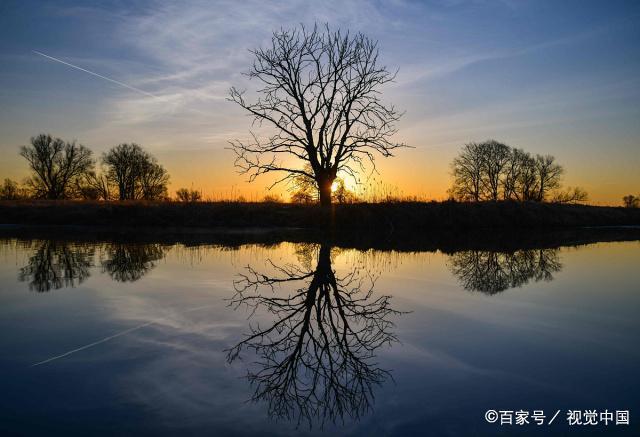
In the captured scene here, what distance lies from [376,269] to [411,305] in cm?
327

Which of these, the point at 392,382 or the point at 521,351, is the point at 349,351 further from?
the point at 521,351

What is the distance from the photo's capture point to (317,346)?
4676mm

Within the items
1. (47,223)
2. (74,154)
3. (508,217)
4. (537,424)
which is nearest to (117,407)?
(537,424)

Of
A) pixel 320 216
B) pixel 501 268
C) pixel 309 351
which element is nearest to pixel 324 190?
pixel 320 216

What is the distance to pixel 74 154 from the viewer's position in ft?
213

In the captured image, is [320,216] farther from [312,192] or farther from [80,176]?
[80,176]

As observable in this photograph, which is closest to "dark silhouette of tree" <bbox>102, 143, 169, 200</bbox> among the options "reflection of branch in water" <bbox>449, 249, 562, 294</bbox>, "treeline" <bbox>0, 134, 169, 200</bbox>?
"treeline" <bbox>0, 134, 169, 200</bbox>

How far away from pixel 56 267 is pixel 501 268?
9395mm

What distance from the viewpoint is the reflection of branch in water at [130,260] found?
883 cm

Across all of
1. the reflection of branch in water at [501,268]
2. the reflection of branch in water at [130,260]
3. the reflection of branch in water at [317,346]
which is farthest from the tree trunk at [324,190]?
the reflection of branch in water at [317,346]

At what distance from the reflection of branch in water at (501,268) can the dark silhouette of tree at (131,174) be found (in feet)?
186

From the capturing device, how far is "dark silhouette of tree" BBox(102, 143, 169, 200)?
62781mm

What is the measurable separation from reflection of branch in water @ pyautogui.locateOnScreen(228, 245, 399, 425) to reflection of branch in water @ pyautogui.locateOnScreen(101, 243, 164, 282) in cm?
235

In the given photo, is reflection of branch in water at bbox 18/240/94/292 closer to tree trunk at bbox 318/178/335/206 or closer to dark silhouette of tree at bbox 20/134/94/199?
tree trunk at bbox 318/178/335/206
